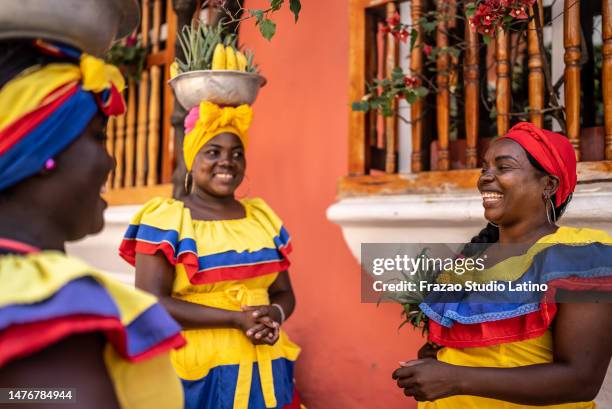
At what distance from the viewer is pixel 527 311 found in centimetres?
174

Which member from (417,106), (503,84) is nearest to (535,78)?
(503,84)

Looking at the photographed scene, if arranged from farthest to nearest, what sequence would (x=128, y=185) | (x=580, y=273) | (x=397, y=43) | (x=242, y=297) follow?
(x=128, y=185), (x=397, y=43), (x=242, y=297), (x=580, y=273)

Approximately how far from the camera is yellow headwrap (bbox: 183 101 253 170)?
102 inches

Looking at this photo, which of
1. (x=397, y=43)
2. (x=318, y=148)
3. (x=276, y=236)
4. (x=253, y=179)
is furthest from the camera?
(x=253, y=179)

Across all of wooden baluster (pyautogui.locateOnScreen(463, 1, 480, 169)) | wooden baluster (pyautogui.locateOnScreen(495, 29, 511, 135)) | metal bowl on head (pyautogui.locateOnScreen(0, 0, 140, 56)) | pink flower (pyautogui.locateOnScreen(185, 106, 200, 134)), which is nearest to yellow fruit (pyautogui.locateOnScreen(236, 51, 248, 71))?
pink flower (pyautogui.locateOnScreen(185, 106, 200, 134))

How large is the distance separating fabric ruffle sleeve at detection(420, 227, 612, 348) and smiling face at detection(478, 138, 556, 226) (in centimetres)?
13

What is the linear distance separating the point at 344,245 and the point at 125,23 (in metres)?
2.20

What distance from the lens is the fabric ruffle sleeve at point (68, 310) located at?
3.06 feet

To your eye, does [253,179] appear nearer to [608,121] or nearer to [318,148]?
[318,148]

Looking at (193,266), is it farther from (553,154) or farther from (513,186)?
(553,154)

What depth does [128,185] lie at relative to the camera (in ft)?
15.0

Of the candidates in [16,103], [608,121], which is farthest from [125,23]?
[608,121]

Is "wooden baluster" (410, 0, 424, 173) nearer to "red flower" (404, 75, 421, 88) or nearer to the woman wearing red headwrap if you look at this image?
"red flower" (404, 75, 421, 88)

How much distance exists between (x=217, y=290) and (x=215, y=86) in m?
0.90
